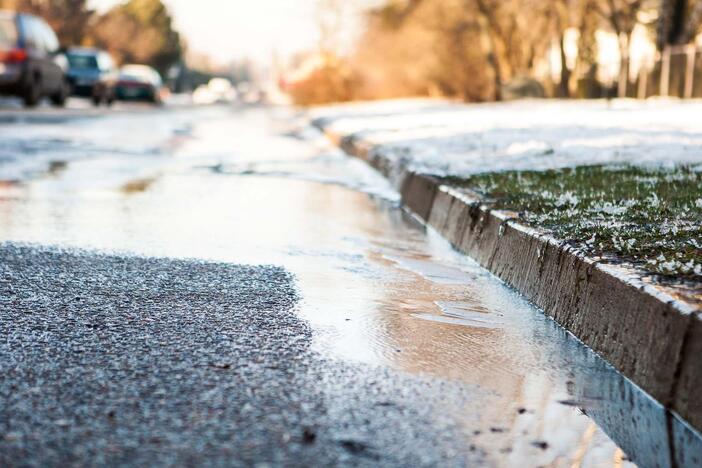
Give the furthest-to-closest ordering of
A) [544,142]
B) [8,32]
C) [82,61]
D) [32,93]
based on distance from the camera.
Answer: [82,61] < [32,93] < [8,32] < [544,142]

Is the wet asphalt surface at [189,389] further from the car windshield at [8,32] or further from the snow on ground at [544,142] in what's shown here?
the car windshield at [8,32]

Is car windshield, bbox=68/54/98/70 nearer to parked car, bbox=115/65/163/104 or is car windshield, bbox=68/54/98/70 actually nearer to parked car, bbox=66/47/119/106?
parked car, bbox=66/47/119/106

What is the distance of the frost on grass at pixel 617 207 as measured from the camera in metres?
4.16

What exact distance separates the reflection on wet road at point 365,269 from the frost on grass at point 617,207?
0.39 metres

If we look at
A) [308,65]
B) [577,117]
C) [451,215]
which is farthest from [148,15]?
[451,215]

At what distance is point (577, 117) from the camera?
603 inches

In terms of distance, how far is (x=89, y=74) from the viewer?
34031 mm

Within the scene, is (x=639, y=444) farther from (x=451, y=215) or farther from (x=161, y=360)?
(x=451, y=215)

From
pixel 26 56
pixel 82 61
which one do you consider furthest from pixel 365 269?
pixel 82 61

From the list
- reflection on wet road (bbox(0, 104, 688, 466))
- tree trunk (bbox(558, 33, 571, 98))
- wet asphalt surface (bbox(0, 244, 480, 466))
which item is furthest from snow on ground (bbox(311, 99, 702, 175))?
tree trunk (bbox(558, 33, 571, 98))

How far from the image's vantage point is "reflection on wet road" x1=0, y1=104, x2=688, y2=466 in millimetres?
2984

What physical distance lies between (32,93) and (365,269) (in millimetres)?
19421

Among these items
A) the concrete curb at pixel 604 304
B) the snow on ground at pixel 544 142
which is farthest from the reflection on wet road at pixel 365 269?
→ the snow on ground at pixel 544 142

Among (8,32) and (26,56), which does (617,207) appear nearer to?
(26,56)
